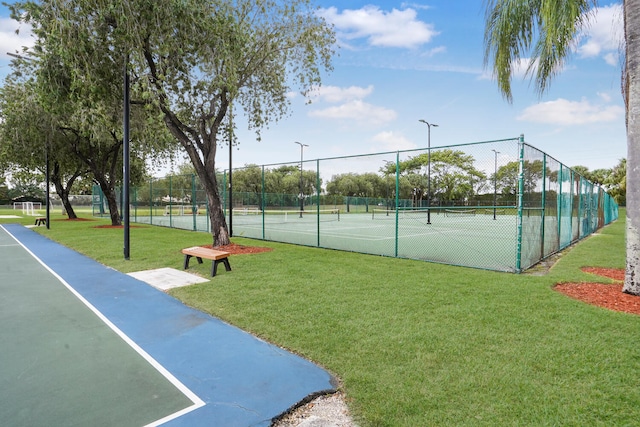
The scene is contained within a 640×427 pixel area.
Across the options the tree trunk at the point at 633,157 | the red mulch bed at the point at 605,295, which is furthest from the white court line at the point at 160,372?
the tree trunk at the point at 633,157

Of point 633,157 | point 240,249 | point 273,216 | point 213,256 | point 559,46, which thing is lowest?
point 240,249

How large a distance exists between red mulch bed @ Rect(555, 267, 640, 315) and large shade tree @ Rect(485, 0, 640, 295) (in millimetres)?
233

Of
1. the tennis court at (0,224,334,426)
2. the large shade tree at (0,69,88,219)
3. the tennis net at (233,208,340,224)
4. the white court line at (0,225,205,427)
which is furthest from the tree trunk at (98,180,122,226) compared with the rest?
the white court line at (0,225,205,427)

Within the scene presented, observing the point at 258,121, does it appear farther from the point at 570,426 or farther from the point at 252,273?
the point at 570,426

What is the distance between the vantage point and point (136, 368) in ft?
11.5

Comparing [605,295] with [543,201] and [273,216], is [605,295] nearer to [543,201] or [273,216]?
[543,201]

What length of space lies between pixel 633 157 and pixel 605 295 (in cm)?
212

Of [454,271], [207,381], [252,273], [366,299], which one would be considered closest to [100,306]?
[252,273]

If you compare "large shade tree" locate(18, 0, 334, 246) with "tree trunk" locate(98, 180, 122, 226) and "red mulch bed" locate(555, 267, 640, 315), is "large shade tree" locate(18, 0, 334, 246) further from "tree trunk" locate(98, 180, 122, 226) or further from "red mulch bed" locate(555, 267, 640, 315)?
"tree trunk" locate(98, 180, 122, 226)

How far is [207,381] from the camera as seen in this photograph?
3.25 metres

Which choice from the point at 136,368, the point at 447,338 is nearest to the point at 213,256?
the point at 136,368

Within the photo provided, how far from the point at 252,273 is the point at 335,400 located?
4.83 metres

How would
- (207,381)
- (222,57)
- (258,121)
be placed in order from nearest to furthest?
(207,381) < (222,57) < (258,121)

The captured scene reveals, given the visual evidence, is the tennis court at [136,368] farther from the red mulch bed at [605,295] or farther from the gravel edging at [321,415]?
the red mulch bed at [605,295]
